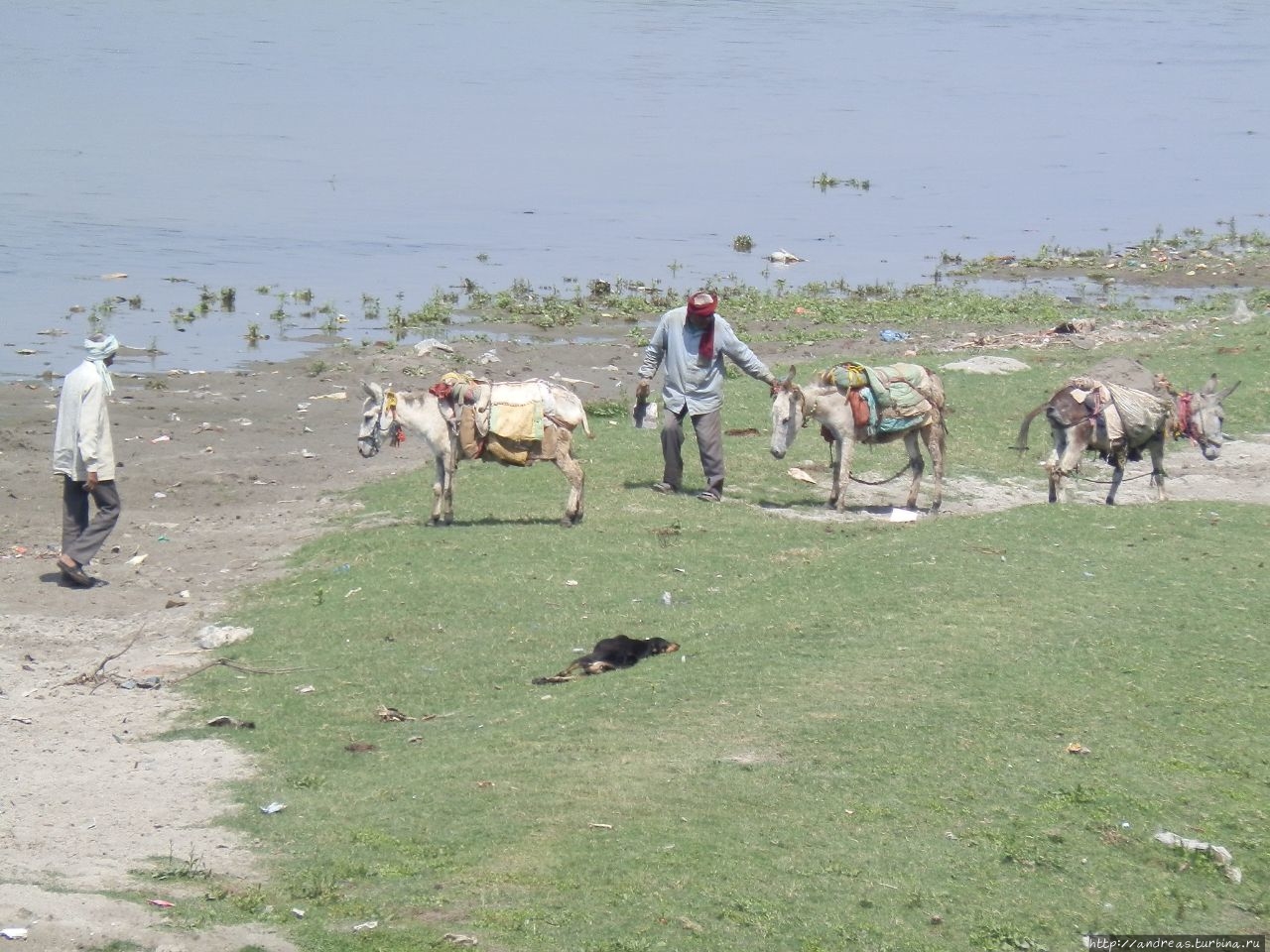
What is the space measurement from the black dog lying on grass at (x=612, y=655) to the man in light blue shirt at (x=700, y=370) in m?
5.11

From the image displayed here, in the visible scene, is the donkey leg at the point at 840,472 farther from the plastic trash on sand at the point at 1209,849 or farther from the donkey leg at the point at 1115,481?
the plastic trash on sand at the point at 1209,849

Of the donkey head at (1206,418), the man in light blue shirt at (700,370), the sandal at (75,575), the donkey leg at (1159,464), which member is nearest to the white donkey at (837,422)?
the man in light blue shirt at (700,370)

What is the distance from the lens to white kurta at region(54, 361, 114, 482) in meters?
13.9

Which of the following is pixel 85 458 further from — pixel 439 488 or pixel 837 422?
pixel 837 422

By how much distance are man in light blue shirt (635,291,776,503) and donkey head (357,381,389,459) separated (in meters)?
2.61

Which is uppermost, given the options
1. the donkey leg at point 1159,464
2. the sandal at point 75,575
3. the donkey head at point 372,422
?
the donkey head at point 372,422

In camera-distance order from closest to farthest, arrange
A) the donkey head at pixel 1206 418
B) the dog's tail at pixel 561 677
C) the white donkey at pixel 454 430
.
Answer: the dog's tail at pixel 561 677
the white donkey at pixel 454 430
the donkey head at pixel 1206 418

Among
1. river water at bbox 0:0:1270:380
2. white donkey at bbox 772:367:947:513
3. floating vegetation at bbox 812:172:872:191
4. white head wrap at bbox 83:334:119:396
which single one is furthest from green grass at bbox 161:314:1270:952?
floating vegetation at bbox 812:172:872:191

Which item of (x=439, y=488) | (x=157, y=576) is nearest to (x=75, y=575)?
(x=157, y=576)

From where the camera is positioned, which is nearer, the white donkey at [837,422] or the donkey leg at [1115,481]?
the white donkey at [837,422]

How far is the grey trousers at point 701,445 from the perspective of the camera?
1625 cm

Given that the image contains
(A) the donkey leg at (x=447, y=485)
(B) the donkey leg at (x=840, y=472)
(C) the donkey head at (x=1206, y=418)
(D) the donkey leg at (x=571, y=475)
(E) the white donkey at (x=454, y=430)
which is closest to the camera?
(E) the white donkey at (x=454, y=430)

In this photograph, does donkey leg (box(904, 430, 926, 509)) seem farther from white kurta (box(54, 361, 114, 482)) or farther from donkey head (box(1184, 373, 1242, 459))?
white kurta (box(54, 361, 114, 482))

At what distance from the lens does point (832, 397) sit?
16297 mm
